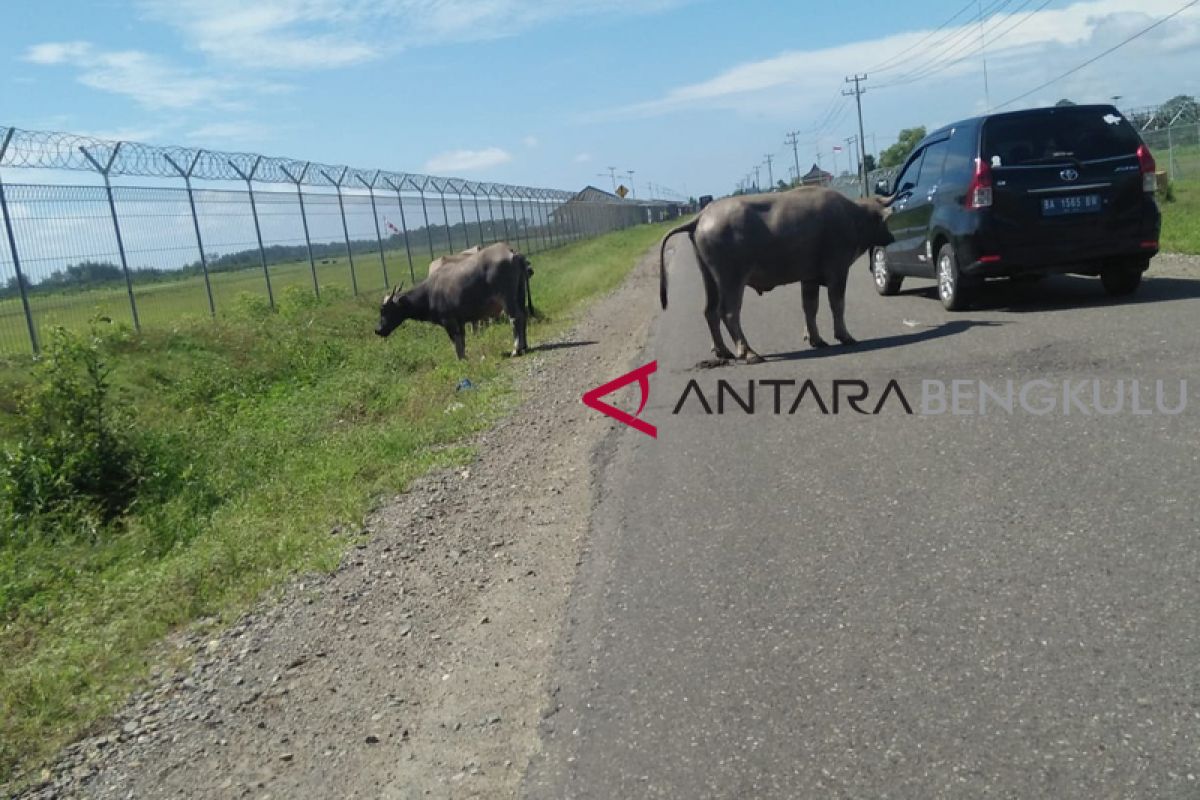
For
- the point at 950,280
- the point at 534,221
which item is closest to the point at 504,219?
the point at 534,221

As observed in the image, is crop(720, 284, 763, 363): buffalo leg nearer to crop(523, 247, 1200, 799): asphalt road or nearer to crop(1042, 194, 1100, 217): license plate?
crop(523, 247, 1200, 799): asphalt road

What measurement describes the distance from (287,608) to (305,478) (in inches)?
125

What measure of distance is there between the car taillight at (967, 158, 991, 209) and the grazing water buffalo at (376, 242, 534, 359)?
6695mm

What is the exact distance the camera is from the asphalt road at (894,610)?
11.0 feet

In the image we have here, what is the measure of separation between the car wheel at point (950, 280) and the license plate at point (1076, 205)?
1.09 meters

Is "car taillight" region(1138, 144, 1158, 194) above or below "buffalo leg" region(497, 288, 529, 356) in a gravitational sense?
above

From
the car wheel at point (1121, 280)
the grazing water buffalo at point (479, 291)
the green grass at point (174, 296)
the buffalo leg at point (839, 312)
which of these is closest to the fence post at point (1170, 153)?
the green grass at point (174, 296)

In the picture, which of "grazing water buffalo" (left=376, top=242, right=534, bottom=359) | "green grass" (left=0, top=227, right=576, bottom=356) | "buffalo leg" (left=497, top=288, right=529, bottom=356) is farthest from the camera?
"grazing water buffalo" (left=376, top=242, right=534, bottom=359)

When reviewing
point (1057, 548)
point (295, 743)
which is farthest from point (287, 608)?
point (1057, 548)

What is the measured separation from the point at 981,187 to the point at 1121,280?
1.86 m

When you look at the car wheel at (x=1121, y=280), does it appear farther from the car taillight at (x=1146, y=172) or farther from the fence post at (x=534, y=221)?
the fence post at (x=534, y=221)

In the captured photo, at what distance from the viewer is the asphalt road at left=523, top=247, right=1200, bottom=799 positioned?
3338 mm

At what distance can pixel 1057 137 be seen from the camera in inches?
452

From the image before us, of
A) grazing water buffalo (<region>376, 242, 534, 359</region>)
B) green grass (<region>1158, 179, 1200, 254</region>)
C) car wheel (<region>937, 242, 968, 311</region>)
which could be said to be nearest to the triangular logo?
car wheel (<region>937, 242, 968, 311</region>)
